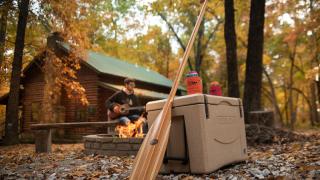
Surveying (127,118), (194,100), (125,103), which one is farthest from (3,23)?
(194,100)

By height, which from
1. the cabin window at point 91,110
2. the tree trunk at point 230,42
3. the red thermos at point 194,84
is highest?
the tree trunk at point 230,42

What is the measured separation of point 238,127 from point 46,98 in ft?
40.2

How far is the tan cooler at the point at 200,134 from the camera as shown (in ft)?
11.9

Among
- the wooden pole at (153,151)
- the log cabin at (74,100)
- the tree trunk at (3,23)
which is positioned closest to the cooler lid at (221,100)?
the wooden pole at (153,151)

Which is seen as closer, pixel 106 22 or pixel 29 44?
pixel 29 44

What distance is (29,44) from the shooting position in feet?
41.8

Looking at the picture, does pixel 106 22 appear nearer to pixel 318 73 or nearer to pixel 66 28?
pixel 66 28

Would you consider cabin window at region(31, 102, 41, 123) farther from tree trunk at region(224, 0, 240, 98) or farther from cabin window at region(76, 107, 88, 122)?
tree trunk at region(224, 0, 240, 98)

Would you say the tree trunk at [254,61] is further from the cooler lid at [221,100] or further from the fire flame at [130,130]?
the cooler lid at [221,100]

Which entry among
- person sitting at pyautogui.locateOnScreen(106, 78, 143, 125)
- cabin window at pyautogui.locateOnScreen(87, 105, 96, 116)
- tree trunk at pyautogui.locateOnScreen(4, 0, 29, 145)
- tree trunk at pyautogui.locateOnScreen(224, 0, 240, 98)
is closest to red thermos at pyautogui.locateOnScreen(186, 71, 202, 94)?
person sitting at pyautogui.locateOnScreen(106, 78, 143, 125)

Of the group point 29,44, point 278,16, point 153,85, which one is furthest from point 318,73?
point 29,44

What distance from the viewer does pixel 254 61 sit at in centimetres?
884

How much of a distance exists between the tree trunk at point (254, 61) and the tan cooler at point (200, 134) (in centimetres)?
473

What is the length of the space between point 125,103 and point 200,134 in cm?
437
